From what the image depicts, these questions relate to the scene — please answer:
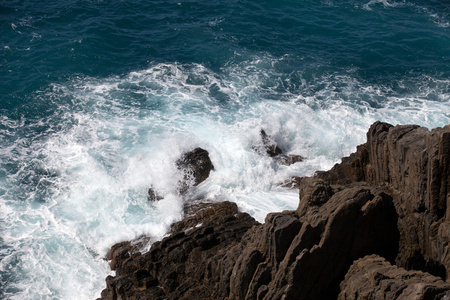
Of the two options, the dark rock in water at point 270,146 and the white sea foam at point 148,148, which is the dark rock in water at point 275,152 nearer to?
the dark rock in water at point 270,146

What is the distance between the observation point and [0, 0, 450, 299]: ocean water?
27.9 m

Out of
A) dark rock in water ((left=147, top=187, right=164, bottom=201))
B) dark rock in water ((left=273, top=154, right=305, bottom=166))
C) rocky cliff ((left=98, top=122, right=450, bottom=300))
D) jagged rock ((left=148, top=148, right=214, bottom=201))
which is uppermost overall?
rocky cliff ((left=98, top=122, right=450, bottom=300))

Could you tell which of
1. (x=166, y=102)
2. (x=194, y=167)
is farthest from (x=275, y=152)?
(x=166, y=102)

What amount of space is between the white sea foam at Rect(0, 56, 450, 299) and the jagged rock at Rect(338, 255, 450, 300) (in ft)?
36.5

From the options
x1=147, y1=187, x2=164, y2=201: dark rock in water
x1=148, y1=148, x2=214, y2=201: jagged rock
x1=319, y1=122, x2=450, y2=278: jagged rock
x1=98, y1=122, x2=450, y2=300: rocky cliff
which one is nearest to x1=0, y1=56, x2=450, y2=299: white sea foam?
x1=147, y1=187, x2=164, y2=201: dark rock in water

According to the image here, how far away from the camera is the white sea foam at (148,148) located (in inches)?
1043

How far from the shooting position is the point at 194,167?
103 feet

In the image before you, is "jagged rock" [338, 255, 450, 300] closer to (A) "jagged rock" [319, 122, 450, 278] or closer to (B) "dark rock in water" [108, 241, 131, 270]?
(A) "jagged rock" [319, 122, 450, 278]

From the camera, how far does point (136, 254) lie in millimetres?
23547

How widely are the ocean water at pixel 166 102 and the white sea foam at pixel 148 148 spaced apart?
0.41 ft

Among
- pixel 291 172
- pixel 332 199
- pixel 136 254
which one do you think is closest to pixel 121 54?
pixel 291 172

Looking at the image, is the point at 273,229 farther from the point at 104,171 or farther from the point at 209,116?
the point at 209,116

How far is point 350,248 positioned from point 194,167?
16313 mm

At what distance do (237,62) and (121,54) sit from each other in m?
12.0
